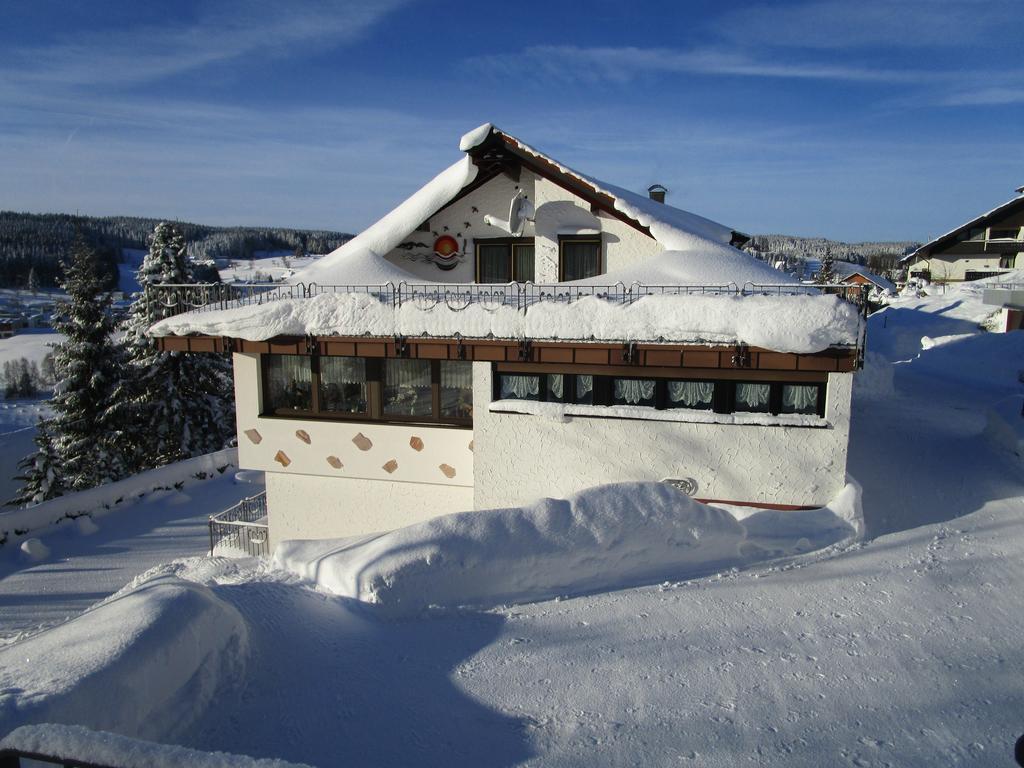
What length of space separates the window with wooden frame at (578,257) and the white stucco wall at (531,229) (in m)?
0.09

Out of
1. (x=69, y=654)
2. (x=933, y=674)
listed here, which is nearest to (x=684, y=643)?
(x=933, y=674)

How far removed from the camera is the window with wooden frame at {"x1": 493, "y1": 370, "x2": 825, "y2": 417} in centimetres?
879

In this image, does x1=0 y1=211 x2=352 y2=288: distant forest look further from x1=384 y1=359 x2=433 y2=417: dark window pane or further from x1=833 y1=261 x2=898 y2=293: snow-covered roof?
x1=384 y1=359 x2=433 y2=417: dark window pane

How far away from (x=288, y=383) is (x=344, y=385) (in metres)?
1.06

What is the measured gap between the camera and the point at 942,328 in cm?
3119

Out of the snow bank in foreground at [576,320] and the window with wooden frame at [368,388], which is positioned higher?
the snow bank in foreground at [576,320]

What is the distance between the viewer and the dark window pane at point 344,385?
10508mm

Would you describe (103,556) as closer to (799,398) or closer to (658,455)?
(658,455)

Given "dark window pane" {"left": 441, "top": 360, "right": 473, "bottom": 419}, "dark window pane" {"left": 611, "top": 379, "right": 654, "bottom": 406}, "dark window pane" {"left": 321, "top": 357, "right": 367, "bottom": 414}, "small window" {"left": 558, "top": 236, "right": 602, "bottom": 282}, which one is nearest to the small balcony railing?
"dark window pane" {"left": 321, "top": 357, "right": 367, "bottom": 414}

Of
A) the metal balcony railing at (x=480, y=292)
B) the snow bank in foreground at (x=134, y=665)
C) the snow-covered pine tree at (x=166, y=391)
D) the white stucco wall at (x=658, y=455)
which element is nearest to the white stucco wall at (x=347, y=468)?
the white stucco wall at (x=658, y=455)

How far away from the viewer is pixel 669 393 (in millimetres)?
9203

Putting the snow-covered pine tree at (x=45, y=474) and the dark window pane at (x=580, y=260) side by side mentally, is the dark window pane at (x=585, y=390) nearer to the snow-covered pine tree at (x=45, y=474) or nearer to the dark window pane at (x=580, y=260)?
the dark window pane at (x=580, y=260)

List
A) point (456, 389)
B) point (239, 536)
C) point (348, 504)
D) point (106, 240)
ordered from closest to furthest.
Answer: point (456, 389) → point (348, 504) → point (239, 536) → point (106, 240)

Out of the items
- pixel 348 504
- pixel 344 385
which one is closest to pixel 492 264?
pixel 344 385
